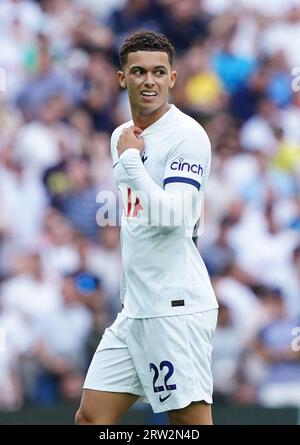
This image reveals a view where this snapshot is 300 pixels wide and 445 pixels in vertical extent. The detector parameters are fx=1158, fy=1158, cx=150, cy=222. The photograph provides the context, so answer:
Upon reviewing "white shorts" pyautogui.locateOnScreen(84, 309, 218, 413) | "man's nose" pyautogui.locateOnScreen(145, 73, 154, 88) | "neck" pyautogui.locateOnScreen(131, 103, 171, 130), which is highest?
"man's nose" pyautogui.locateOnScreen(145, 73, 154, 88)

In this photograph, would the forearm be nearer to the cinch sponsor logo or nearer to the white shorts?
the cinch sponsor logo

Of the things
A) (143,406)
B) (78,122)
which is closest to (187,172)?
(143,406)

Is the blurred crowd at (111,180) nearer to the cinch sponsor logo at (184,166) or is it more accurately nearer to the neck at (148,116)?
the neck at (148,116)

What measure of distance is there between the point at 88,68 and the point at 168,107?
635 centimetres

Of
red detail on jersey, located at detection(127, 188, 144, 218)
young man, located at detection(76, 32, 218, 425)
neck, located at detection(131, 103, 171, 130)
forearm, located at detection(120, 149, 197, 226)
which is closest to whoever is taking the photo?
forearm, located at detection(120, 149, 197, 226)

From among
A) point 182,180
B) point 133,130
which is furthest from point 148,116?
point 182,180

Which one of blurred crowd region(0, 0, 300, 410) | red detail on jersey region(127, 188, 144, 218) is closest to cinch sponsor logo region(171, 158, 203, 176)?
red detail on jersey region(127, 188, 144, 218)

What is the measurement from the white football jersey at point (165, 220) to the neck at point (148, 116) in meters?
0.03

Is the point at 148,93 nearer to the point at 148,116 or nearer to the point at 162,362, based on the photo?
the point at 148,116

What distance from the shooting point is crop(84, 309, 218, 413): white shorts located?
17.4 ft

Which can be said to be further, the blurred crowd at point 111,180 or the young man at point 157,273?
the blurred crowd at point 111,180

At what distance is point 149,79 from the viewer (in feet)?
17.7

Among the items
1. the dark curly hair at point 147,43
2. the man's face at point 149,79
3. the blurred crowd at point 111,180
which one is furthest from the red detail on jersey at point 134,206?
the blurred crowd at point 111,180

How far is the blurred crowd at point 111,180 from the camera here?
30.8 ft
